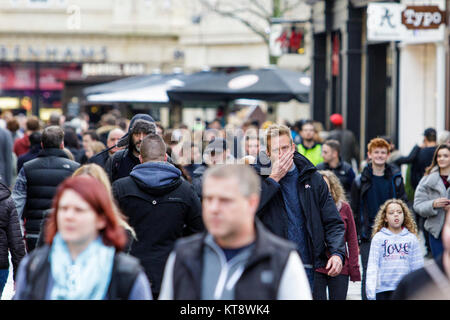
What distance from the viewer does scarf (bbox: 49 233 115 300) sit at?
4289 mm

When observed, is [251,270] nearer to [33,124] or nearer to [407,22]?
[407,22]

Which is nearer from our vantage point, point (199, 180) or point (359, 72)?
point (199, 180)

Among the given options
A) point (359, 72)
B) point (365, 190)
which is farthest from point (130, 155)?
point (359, 72)

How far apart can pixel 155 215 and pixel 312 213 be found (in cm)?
127

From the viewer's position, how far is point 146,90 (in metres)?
23.9

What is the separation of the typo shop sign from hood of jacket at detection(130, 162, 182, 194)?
346 inches

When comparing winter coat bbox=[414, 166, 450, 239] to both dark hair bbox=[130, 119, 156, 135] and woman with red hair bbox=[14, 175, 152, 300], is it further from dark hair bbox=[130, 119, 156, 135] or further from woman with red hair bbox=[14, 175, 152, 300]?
woman with red hair bbox=[14, 175, 152, 300]

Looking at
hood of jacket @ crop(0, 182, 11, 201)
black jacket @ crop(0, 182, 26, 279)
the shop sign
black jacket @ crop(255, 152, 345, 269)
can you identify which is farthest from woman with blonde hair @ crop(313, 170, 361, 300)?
the shop sign

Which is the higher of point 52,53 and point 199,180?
point 52,53

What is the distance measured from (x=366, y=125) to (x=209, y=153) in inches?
419

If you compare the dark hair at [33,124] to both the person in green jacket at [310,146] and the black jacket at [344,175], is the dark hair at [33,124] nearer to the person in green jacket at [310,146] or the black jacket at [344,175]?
the person in green jacket at [310,146]

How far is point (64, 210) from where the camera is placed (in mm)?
4344

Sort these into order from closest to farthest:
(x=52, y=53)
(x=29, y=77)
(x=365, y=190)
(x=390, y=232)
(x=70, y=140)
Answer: (x=390, y=232) → (x=365, y=190) → (x=70, y=140) → (x=52, y=53) → (x=29, y=77)
